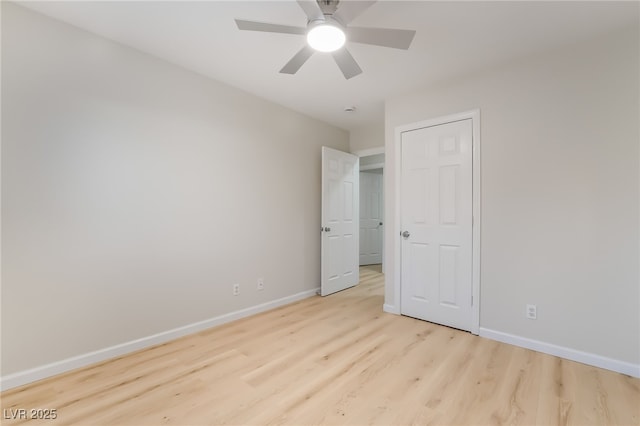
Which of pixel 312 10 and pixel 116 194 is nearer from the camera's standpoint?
pixel 312 10

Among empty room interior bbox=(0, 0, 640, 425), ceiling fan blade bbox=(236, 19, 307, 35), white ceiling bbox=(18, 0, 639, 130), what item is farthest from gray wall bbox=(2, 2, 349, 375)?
ceiling fan blade bbox=(236, 19, 307, 35)

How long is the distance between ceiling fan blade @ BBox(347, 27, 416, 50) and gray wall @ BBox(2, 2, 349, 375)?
5.87ft

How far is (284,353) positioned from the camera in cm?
238

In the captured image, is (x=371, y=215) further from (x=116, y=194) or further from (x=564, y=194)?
(x=116, y=194)

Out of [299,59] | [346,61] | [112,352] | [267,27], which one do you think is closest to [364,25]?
[346,61]

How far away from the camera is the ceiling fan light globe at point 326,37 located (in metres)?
1.67

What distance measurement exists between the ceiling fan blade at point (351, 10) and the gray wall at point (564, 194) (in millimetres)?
1760

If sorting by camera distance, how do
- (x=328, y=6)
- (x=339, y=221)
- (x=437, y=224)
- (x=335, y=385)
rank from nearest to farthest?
(x=328, y=6)
(x=335, y=385)
(x=437, y=224)
(x=339, y=221)

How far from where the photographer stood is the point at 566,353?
2.31m

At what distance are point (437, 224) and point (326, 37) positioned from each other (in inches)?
83.0

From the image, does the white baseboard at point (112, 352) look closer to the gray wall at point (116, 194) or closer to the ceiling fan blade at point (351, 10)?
the gray wall at point (116, 194)

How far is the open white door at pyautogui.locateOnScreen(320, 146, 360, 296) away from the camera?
4059 millimetres

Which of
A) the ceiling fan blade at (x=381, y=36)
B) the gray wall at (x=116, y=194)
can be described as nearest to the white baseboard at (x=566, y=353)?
the gray wall at (x=116, y=194)

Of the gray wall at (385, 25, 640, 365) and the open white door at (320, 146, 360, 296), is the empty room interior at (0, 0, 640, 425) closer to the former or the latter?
the gray wall at (385, 25, 640, 365)
